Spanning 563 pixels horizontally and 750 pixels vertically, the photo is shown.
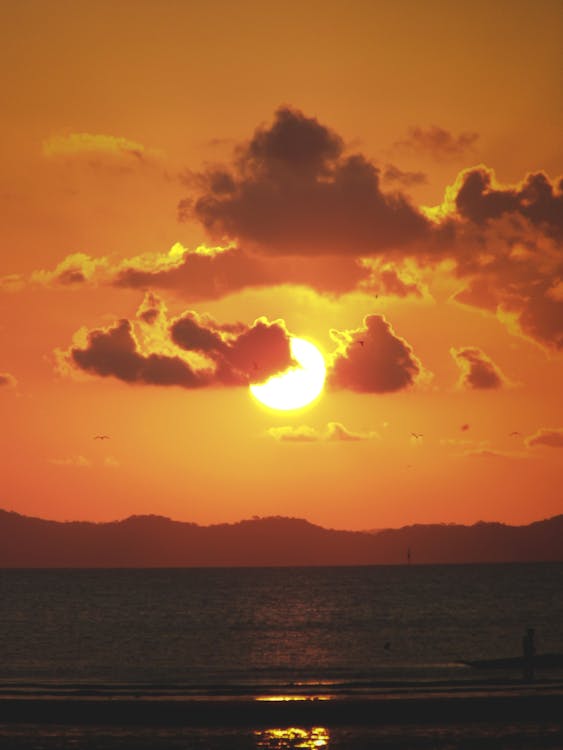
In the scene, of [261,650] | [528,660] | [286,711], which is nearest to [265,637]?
[261,650]

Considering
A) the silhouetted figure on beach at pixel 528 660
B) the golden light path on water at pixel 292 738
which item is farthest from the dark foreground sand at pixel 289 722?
the silhouetted figure on beach at pixel 528 660

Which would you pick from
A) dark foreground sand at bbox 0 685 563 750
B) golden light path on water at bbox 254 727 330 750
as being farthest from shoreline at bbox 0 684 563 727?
golden light path on water at bbox 254 727 330 750

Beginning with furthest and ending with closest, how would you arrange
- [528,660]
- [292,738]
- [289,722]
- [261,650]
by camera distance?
[261,650] < [528,660] < [289,722] < [292,738]

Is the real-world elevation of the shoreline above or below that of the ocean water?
below

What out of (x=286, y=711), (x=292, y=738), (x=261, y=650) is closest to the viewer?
(x=292, y=738)

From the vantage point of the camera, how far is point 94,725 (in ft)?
97.3

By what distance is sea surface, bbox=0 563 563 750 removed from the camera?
2809 cm

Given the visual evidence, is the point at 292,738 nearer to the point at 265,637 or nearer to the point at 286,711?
the point at 286,711

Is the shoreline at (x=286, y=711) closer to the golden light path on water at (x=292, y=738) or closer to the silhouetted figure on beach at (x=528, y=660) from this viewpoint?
the golden light path on water at (x=292, y=738)

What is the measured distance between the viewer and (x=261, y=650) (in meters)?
89.1

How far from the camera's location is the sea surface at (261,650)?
2809 centimetres

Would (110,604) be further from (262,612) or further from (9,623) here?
(9,623)

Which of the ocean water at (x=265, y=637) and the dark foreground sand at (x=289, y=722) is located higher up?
the ocean water at (x=265, y=637)

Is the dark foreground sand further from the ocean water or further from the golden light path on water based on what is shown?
the ocean water
